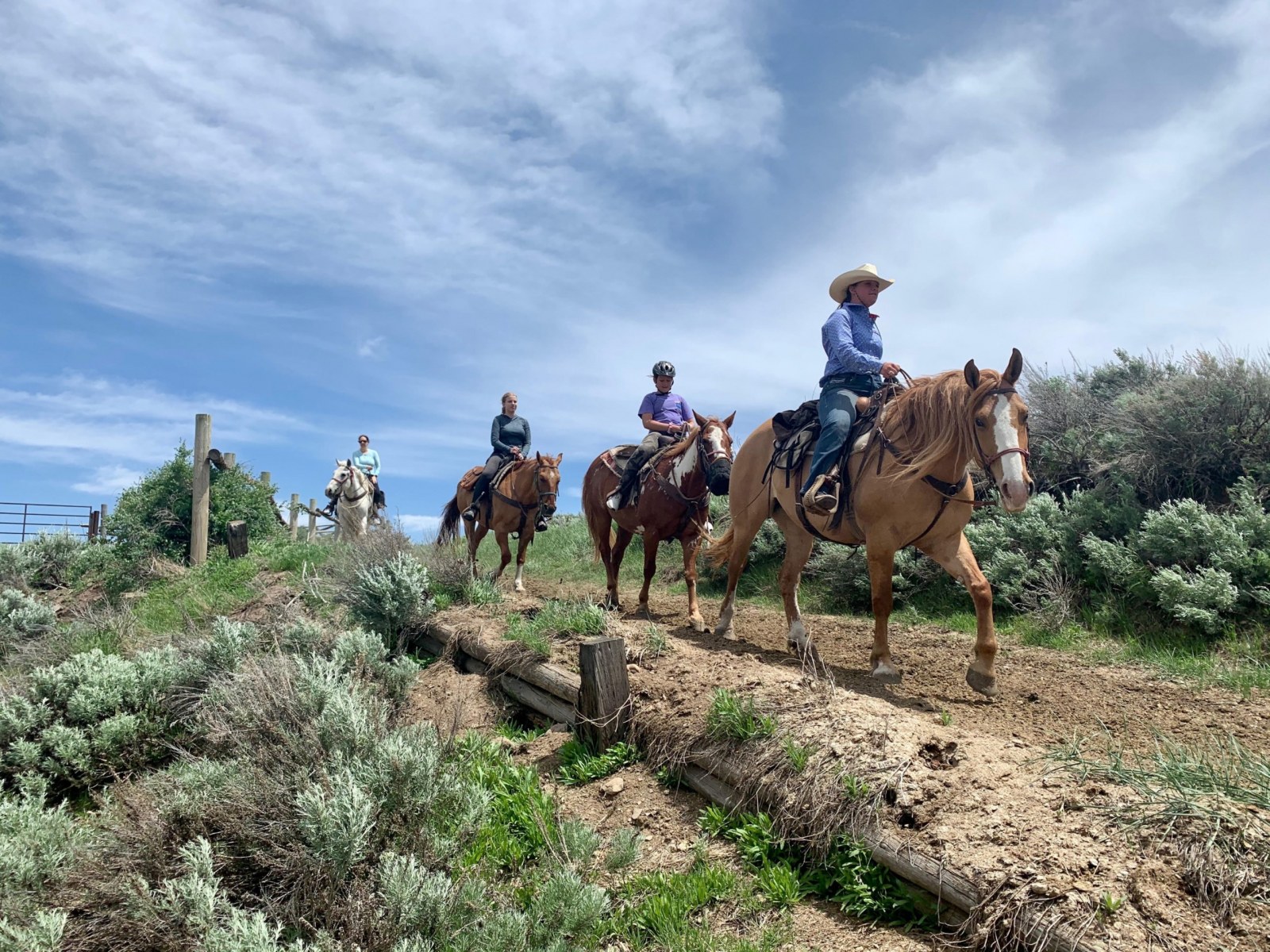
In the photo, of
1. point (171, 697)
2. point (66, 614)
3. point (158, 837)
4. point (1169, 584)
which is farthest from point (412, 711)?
point (66, 614)

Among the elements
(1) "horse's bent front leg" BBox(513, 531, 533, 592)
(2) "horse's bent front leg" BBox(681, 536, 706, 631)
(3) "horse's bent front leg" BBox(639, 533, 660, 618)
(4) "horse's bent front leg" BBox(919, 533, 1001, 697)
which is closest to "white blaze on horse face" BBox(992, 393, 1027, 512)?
(4) "horse's bent front leg" BBox(919, 533, 1001, 697)

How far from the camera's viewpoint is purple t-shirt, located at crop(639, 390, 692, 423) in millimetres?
9461

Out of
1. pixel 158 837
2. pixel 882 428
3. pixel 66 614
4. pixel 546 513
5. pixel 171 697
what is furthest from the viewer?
pixel 66 614

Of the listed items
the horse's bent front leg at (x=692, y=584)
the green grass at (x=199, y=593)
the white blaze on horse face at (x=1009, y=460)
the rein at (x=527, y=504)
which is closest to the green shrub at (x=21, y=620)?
the green grass at (x=199, y=593)

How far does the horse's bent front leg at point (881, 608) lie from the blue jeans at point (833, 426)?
0.79 meters

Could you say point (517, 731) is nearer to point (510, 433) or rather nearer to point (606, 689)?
point (606, 689)

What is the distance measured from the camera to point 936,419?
5.61 meters

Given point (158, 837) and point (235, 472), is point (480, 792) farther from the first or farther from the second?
point (235, 472)

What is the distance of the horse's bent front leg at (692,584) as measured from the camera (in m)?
8.16

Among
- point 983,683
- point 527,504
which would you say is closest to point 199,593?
point 527,504

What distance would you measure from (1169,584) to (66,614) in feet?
57.0

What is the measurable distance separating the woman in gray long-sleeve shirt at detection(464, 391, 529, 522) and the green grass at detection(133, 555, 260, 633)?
150 inches

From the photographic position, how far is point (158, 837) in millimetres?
3799

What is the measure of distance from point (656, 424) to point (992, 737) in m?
5.59
